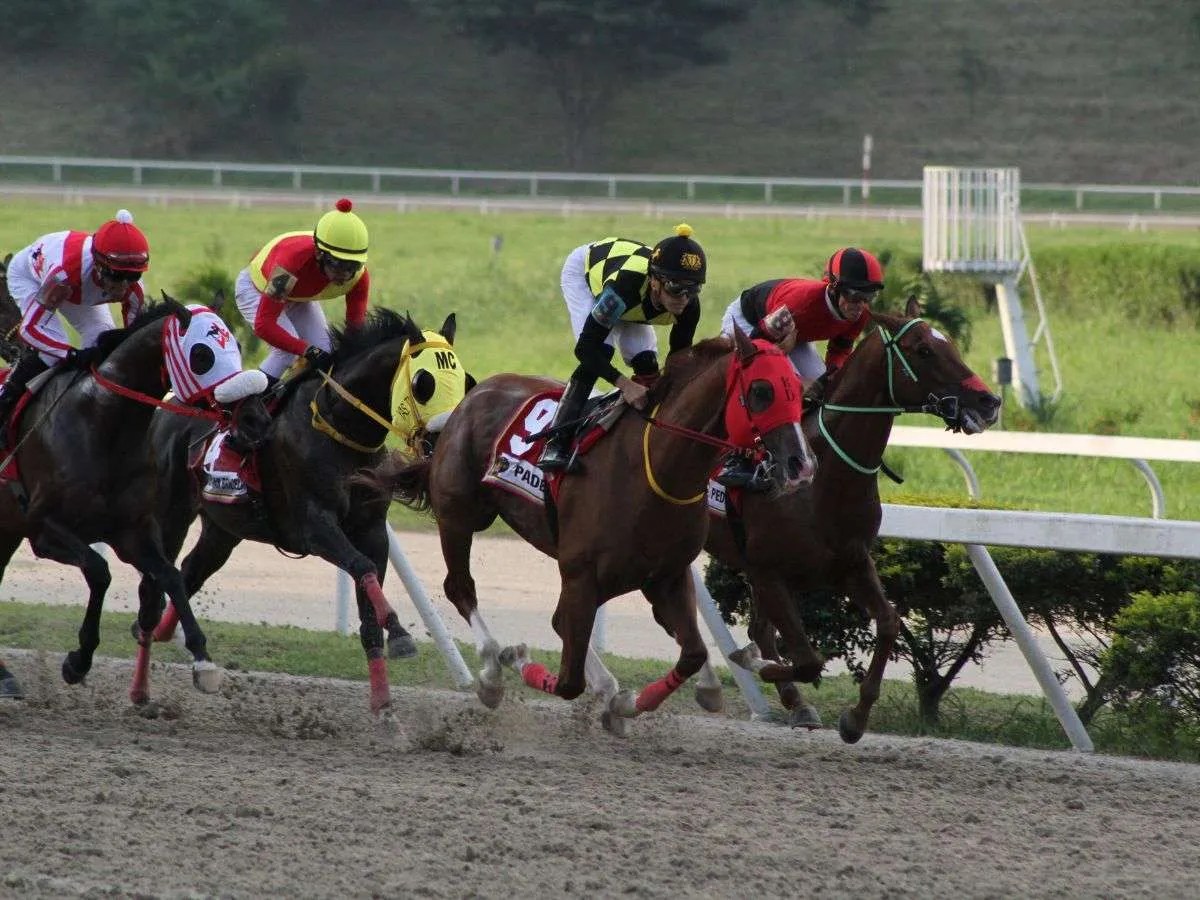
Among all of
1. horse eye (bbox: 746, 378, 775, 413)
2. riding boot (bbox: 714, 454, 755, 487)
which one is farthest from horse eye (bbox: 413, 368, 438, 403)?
horse eye (bbox: 746, 378, 775, 413)

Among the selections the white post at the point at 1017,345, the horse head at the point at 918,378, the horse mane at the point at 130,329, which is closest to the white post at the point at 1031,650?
the horse head at the point at 918,378

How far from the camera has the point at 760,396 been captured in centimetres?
516

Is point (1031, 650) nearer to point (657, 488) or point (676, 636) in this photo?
point (676, 636)

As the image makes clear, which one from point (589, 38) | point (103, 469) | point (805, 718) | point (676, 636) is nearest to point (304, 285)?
point (103, 469)

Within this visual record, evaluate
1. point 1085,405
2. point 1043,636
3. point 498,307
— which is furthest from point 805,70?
point 1043,636

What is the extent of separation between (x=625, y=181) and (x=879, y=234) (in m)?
6.65

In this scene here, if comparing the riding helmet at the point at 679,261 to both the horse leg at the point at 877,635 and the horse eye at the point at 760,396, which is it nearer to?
the horse eye at the point at 760,396

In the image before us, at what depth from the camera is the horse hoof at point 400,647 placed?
6.64m

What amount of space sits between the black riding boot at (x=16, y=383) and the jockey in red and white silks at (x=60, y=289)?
1.7 inches

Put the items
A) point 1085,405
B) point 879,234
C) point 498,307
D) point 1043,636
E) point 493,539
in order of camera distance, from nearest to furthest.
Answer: point 1043,636, point 493,539, point 1085,405, point 498,307, point 879,234

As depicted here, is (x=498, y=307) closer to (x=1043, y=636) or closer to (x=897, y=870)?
(x=1043, y=636)

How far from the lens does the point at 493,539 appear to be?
35.6 feet

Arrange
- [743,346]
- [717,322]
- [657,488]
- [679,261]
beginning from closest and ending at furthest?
[743,346]
[657,488]
[679,261]
[717,322]

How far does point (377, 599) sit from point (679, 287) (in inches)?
56.4
